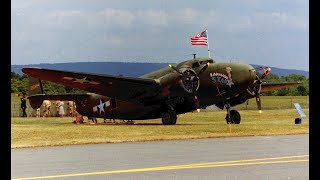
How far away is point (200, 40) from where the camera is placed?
3125 centimetres

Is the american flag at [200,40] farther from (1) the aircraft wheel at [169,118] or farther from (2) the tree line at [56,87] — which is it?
(2) the tree line at [56,87]

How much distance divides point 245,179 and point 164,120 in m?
21.3

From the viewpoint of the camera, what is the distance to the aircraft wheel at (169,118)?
30250mm

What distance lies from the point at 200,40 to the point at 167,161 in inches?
772

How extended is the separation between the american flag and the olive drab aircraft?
1486 mm

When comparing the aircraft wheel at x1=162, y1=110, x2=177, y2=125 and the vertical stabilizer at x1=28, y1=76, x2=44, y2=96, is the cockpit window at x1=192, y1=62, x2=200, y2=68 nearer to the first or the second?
the aircraft wheel at x1=162, y1=110, x2=177, y2=125

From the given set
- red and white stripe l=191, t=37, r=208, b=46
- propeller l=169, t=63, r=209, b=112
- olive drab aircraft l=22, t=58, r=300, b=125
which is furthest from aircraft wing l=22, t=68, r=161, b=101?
red and white stripe l=191, t=37, r=208, b=46

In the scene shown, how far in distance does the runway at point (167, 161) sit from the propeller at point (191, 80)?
11563mm

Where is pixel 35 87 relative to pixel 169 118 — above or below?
above

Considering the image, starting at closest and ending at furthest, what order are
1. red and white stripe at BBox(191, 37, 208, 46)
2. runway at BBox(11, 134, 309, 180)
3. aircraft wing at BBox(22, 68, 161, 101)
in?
runway at BBox(11, 134, 309, 180)
aircraft wing at BBox(22, 68, 161, 101)
red and white stripe at BBox(191, 37, 208, 46)

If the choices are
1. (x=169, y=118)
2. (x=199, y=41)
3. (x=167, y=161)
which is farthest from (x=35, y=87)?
(x=167, y=161)

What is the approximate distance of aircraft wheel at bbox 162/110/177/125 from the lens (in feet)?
99.2

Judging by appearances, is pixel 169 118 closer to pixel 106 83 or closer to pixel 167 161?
pixel 106 83
